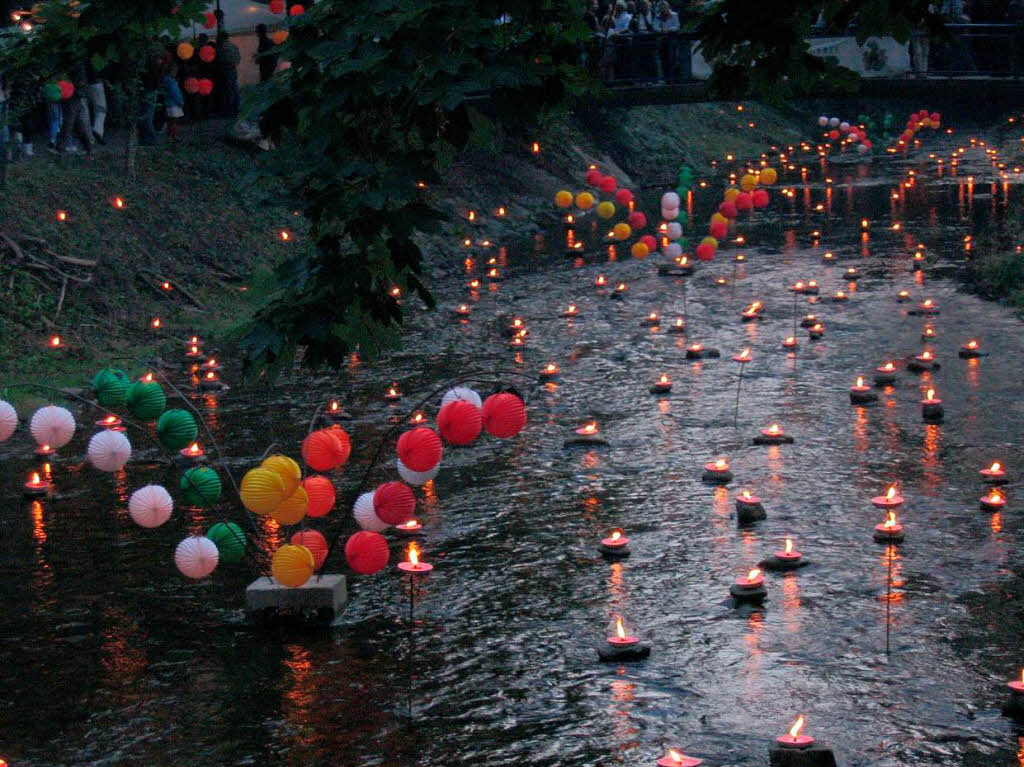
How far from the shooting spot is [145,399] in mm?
12250

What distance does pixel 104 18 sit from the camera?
9.04 metres

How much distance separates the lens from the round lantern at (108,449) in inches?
460

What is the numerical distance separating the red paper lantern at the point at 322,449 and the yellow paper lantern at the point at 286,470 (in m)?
0.58

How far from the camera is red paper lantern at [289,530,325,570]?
36.6 feet

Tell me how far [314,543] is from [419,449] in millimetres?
1410

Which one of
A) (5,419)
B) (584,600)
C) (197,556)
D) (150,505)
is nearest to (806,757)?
(584,600)

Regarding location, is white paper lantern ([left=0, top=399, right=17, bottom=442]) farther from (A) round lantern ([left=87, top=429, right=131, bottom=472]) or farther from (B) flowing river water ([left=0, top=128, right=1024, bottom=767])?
(B) flowing river water ([left=0, top=128, right=1024, bottom=767])

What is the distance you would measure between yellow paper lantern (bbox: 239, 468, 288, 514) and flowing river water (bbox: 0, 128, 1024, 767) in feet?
3.72

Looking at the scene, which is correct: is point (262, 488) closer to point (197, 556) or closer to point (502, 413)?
point (197, 556)

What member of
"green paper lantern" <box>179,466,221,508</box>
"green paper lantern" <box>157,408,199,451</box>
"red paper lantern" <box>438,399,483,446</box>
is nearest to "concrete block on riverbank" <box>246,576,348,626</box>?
"green paper lantern" <box>179,466,221,508</box>

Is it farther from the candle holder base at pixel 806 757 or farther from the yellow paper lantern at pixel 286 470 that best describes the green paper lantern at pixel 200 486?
the candle holder base at pixel 806 757

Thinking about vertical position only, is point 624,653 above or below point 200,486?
below

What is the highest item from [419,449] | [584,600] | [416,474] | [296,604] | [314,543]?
[419,449]

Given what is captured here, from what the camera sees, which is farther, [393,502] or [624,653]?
[393,502]
